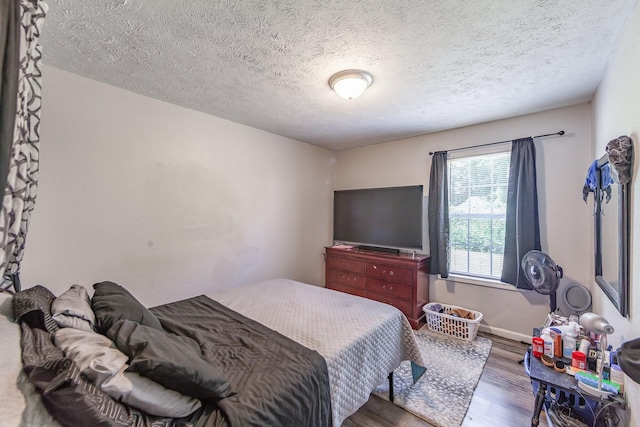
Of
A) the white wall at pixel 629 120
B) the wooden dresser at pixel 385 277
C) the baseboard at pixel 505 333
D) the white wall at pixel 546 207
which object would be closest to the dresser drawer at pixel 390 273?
the wooden dresser at pixel 385 277

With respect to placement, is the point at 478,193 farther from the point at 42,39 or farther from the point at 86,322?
the point at 42,39

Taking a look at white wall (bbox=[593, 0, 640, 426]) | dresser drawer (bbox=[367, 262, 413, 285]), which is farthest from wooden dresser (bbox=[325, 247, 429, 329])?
white wall (bbox=[593, 0, 640, 426])

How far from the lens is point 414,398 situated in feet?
6.54

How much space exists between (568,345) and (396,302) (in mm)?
1793

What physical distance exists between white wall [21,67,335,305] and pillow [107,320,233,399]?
4.66 ft

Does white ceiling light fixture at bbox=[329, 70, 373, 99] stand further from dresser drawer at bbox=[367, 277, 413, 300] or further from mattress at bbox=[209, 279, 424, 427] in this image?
dresser drawer at bbox=[367, 277, 413, 300]

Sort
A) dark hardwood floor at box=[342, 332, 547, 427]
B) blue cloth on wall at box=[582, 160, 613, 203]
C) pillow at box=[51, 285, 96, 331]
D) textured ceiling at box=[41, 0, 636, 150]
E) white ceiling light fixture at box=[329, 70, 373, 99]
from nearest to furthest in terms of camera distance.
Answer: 1. pillow at box=[51, 285, 96, 331]
2. textured ceiling at box=[41, 0, 636, 150]
3. blue cloth on wall at box=[582, 160, 613, 203]
4. dark hardwood floor at box=[342, 332, 547, 427]
5. white ceiling light fixture at box=[329, 70, 373, 99]

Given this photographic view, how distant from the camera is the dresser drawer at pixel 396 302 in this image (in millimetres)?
3244

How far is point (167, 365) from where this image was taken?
3.22ft

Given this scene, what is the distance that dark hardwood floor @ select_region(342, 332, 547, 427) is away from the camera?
5.83 feet

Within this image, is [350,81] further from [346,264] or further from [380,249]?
[346,264]

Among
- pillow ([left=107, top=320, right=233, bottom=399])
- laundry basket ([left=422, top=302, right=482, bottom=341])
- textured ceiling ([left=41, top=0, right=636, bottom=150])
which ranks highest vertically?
textured ceiling ([left=41, top=0, right=636, bottom=150])

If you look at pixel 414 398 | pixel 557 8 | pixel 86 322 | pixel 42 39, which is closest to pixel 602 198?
pixel 557 8

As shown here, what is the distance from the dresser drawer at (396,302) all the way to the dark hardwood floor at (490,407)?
97 cm
